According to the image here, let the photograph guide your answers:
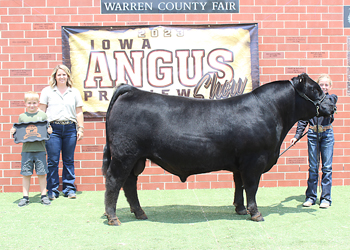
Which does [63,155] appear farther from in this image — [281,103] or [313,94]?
[313,94]

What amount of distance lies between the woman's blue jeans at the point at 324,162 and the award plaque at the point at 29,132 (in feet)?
12.2

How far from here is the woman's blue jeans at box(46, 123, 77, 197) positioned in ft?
16.9

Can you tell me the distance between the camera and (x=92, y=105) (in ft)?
18.6

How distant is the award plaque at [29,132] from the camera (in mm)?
4773

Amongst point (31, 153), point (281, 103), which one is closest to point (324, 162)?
point (281, 103)

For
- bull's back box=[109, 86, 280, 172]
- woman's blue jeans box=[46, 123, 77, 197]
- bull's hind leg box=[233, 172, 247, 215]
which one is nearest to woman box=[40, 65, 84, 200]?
woman's blue jeans box=[46, 123, 77, 197]

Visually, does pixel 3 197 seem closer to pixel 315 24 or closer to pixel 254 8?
A: pixel 254 8

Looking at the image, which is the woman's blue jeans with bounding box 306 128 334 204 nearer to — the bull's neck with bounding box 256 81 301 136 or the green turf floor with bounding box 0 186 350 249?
the green turf floor with bounding box 0 186 350 249

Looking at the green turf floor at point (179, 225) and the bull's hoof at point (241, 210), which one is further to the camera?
the bull's hoof at point (241, 210)

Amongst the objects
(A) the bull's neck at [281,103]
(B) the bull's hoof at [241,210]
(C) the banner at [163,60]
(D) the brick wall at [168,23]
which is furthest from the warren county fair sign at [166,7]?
(B) the bull's hoof at [241,210]

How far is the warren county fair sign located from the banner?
29 cm

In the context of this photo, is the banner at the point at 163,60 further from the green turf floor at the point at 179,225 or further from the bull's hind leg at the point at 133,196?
the bull's hind leg at the point at 133,196

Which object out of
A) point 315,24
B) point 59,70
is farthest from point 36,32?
point 315,24

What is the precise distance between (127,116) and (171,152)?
2.10 feet
